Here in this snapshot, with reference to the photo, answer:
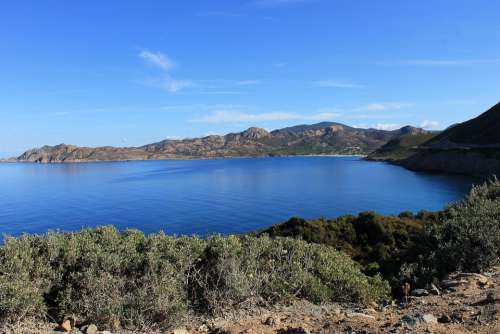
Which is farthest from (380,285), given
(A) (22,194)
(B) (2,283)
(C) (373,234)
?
(A) (22,194)

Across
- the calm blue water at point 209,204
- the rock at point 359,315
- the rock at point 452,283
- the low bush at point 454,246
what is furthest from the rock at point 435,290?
the calm blue water at point 209,204

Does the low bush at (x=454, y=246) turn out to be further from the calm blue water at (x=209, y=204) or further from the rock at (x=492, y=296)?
the calm blue water at (x=209, y=204)

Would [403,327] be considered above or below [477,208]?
below

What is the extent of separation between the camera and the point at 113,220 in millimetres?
53250

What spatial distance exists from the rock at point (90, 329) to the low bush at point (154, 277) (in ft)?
0.68

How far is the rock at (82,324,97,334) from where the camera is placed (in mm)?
6469

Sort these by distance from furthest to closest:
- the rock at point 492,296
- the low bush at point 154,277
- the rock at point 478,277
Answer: the rock at point 478,277 < the rock at point 492,296 < the low bush at point 154,277

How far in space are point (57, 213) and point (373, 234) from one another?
4979cm

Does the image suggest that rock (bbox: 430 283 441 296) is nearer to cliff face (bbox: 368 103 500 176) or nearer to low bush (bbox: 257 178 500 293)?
low bush (bbox: 257 178 500 293)

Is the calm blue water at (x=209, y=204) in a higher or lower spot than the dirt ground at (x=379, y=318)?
lower

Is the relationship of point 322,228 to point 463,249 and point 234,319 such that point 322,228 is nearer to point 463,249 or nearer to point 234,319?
point 463,249

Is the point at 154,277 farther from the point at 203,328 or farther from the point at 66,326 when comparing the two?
the point at 66,326

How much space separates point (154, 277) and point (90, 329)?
4.57 ft

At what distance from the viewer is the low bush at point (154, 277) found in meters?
6.80
